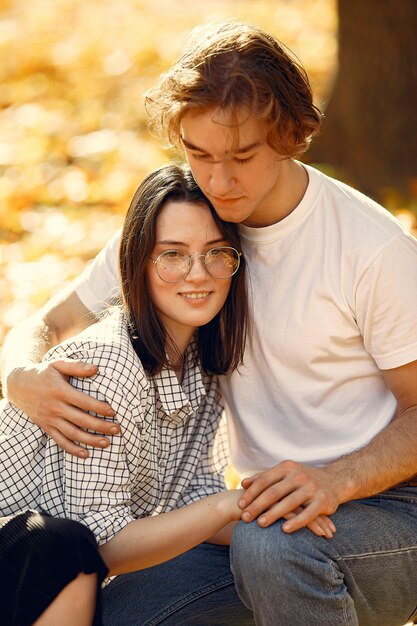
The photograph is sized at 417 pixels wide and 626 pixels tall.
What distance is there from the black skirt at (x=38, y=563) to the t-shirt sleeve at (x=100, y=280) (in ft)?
2.84

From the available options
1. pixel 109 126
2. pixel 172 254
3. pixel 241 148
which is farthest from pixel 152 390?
pixel 109 126

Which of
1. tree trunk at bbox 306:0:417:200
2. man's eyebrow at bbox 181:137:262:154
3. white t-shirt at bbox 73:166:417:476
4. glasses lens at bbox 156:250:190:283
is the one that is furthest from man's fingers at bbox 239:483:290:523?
tree trunk at bbox 306:0:417:200

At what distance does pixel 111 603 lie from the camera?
279 cm

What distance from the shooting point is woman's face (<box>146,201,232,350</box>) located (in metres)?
2.65

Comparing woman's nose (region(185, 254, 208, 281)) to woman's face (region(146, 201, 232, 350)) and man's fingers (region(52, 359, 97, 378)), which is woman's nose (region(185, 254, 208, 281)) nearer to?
woman's face (region(146, 201, 232, 350))

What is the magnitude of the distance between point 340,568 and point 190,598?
21.3 inches

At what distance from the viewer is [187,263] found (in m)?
2.66

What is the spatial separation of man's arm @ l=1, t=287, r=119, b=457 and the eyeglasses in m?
0.35

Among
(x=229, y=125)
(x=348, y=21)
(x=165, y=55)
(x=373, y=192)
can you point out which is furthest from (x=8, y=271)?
(x=165, y=55)

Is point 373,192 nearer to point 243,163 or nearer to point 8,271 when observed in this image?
point 8,271

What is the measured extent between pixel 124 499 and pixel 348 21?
14.7 feet

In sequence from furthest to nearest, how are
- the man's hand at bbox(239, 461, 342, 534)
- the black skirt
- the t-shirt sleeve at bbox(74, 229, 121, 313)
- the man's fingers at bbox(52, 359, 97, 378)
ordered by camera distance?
the t-shirt sleeve at bbox(74, 229, 121, 313), the man's fingers at bbox(52, 359, 97, 378), the man's hand at bbox(239, 461, 342, 534), the black skirt

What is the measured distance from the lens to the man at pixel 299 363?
8.00 ft

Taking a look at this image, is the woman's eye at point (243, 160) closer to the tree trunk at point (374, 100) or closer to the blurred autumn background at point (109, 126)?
the blurred autumn background at point (109, 126)
